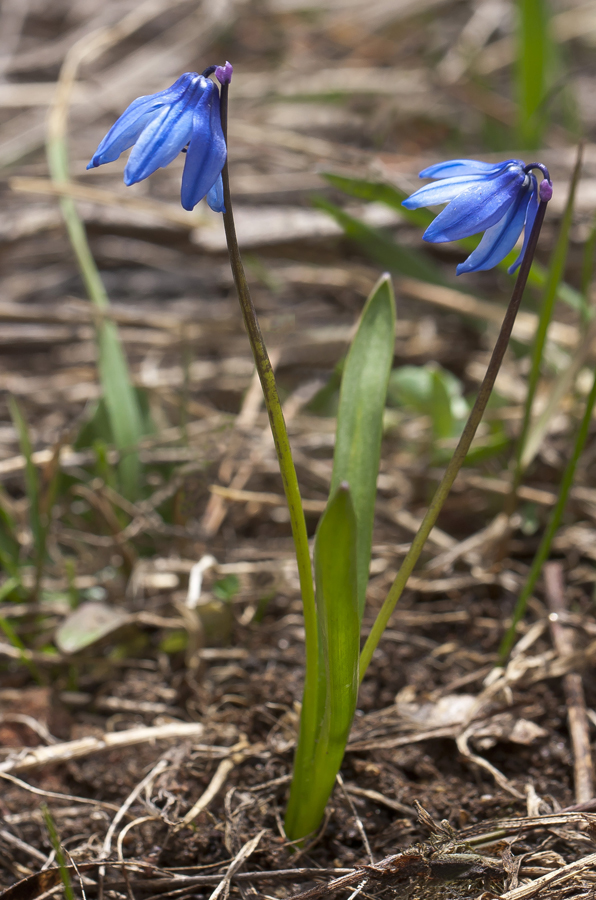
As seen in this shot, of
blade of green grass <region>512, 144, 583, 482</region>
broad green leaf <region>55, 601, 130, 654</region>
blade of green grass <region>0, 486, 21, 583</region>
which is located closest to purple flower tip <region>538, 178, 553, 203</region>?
blade of green grass <region>512, 144, 583, 482</region>

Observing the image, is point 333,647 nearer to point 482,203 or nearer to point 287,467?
point 287,467

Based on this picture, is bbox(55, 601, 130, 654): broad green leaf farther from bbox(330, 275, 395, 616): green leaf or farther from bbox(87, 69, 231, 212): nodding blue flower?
bbox(87, 69, 231, 212): nodding blue flower

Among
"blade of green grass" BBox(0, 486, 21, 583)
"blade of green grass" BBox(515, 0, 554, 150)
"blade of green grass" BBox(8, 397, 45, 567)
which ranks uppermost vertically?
"blade of green grass" BBox(515, 0, 554, 150)

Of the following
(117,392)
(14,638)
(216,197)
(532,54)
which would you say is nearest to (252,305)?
(216,197)

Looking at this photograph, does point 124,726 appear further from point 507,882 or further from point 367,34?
point 367,34

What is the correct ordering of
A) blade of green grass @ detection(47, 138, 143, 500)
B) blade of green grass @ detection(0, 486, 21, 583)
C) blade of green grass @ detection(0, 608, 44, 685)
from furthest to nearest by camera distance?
1. blade of green grass @ detection(47, 138, 143, 500)
2. blade of green grass @ detection(0, 486, 21, 583)
3. blade of green grass @ detection(0, 608, 44, 685)

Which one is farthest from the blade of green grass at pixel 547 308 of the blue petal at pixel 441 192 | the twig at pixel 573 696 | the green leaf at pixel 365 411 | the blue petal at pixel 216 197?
the blue petal at pixel 216 197
